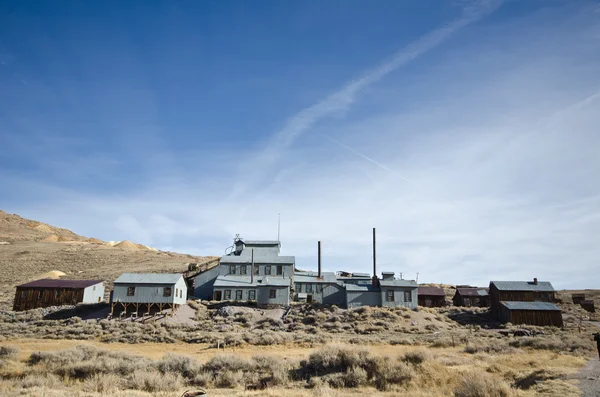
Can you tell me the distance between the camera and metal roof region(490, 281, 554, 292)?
56688 mm

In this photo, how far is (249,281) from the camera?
57344mm

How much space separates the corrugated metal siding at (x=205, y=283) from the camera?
194ft

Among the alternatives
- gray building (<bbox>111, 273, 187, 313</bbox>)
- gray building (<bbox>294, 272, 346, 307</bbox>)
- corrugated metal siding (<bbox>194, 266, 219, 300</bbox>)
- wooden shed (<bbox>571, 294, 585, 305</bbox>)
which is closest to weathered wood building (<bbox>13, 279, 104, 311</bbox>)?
gray building (<bbox>111, 273, 187, 313</bbox>)

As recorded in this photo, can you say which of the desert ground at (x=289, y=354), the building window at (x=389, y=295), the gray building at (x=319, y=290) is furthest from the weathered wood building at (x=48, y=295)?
the building window at (x=389, y=295)

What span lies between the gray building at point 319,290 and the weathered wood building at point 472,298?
22.3m

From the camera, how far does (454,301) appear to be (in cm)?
6869

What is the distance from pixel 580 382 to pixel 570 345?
557 inches

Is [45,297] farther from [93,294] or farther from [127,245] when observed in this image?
[127,245]

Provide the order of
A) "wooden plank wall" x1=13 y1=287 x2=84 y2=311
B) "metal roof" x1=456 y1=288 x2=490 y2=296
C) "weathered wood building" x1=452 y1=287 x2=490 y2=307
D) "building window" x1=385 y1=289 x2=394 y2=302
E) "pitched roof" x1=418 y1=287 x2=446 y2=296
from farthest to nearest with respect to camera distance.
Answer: "metal roof" x1=456 y1=288 x2=490 y2=296
"weathered wood building" x1=452 y1=287 x2=490 y2=307
"pitched roof" x1=418 y1=287 x2=446 y2=296
"building window" x1=385 y1=289 x2=394 y2=302
"wooden plank wall" x1=13 y1=287 x2=84 y2=311

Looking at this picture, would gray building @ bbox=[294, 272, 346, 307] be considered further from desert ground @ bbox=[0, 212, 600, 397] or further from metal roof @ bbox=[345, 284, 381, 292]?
desert ground @ bbox=[0, 212, 600, 397]

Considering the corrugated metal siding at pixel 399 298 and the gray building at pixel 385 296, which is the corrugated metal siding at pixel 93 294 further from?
the corrugated metal siding at pixel 399 298

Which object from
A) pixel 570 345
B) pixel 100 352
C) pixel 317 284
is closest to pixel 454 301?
pixel 317 284

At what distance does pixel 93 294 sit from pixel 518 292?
57084 millimetres

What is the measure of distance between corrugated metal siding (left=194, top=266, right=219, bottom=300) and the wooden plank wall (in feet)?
48.1
